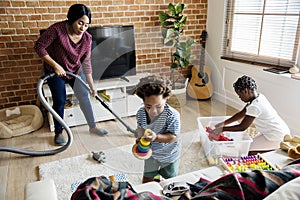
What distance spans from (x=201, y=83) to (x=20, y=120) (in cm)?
183

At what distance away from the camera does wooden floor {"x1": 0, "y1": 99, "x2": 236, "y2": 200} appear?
179 cm

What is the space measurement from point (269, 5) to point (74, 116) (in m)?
2.11

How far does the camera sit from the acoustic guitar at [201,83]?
2312mm

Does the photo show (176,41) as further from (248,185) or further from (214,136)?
(248,185)

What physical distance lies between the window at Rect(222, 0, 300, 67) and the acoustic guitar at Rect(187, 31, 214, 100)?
0.50 m

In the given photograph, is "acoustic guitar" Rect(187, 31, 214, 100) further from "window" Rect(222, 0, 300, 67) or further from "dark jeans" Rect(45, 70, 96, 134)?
"dark jeans" Rect(45, 70, 96, 134)

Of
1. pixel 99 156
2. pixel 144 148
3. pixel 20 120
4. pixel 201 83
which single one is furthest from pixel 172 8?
pixel 144 148

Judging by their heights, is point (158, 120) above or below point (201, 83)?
above

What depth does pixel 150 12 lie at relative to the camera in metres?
3.04

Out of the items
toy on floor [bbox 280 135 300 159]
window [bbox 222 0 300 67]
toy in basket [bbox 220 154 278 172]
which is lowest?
toy in basket [bbox 220 154 278 172]

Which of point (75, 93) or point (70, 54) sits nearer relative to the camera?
point (70, 54)

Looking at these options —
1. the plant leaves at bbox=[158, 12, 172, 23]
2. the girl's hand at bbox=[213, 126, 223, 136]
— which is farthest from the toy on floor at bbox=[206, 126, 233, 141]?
the plant leaves at bbox=[158, 12, 172, 23]

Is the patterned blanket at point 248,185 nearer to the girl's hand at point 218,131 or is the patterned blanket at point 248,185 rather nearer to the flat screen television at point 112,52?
the girl's hand at point 218,131

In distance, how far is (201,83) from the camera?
281 cm
